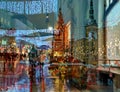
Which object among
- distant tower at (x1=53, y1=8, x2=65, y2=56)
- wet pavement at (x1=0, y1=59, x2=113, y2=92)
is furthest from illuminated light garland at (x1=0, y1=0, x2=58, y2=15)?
wet pavement at (x1=0, y1=59, x2=113, y2=92)

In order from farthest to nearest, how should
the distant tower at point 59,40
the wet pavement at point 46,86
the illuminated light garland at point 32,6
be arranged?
the illuminated light garland at point 32,6 < the distant tower at point 59,40 < the wet pavement at point 46,86

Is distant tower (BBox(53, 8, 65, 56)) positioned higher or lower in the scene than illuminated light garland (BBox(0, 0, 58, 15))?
lower

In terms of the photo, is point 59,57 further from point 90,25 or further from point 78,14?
point 78,14

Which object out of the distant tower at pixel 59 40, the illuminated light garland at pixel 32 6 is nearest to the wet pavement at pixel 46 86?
the distant tower at pixel 59 40

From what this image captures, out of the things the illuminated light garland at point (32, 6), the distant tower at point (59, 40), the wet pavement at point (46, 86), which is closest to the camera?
the wet pavement at point (46, 86)

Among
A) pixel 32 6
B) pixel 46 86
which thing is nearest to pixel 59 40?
pixel 32 6

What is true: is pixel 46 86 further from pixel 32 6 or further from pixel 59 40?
pixel 32 6

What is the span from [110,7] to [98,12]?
0.94 meters

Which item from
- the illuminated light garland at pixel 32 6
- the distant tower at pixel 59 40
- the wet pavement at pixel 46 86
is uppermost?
the illuminated light garland at pixel 32 6

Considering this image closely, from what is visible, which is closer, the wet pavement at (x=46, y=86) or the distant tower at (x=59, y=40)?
the wet pavement at (x=46, y=86)

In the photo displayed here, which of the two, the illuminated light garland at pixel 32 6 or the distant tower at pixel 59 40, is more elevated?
the illuminated light garland at pixel 32 6

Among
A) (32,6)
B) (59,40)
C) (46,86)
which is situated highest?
(32,6)

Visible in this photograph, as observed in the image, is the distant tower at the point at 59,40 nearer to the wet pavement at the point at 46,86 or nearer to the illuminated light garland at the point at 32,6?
the illuminated light garland at the point at 32,6

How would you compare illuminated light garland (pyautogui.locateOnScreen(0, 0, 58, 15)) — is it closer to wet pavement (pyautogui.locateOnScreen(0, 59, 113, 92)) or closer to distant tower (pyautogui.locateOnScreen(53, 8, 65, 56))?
distant tower (pyautogui.locateOnScreen(53, 8, 65, 56))
